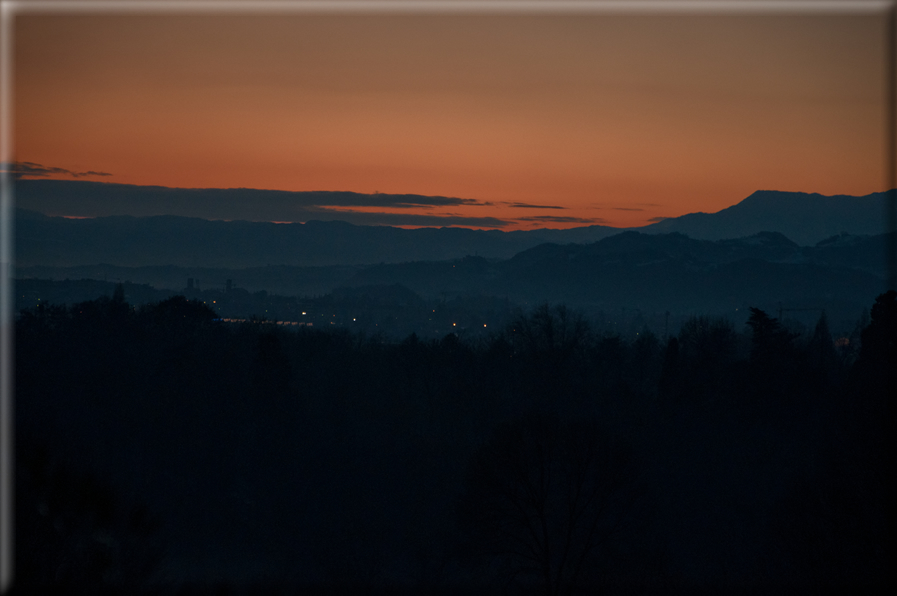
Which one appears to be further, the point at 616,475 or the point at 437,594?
the point at 616,475

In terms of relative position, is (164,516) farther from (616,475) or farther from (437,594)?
(616,475)

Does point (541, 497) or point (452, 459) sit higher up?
point (541, 497)

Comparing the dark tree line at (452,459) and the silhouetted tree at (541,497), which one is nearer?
the dark tree line at (452,459)

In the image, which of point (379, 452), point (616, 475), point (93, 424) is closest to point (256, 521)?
point (379, 452)

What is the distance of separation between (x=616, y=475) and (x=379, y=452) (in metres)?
11.9

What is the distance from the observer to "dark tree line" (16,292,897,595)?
1412 cm

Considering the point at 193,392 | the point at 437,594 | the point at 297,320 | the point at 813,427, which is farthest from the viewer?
the point at 297,320

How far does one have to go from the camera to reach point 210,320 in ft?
139

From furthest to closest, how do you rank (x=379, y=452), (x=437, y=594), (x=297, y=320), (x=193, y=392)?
1. (x=297, y=320)
2. (x=193, y=392)
3. (x=379, y=452)
4. (x=437, y=594)

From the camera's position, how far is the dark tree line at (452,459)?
46.3 ft

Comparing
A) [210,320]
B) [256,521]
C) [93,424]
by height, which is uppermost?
[210,320]

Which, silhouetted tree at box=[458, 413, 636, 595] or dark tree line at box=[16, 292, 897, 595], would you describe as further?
silhouetted tree at box=[458, 413, 636, 595]

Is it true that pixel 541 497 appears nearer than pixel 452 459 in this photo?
Yes

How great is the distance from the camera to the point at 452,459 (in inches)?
1064
